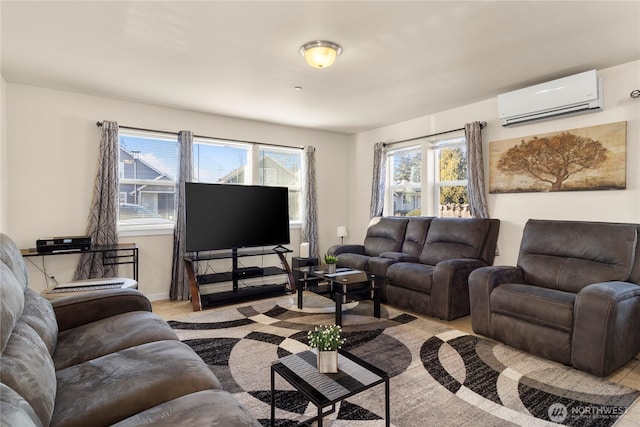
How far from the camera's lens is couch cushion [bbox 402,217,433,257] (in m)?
4.50

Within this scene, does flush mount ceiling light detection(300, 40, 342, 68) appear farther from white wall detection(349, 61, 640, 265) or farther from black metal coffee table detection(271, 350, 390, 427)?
white wall detection(349, 61, 640, 265)

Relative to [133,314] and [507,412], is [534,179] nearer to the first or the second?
[507,412]

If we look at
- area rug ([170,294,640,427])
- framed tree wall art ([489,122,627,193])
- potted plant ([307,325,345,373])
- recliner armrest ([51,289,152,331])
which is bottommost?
→ area rug ([170,294,640,427])

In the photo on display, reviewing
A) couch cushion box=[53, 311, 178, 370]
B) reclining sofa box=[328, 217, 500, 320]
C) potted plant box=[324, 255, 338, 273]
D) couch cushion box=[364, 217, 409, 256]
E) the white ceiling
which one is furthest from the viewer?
couch cushion box=[364, 217, 409, 256]

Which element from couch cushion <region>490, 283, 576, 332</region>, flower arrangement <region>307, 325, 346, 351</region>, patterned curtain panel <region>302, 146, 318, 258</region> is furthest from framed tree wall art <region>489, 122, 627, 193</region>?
flower arrangement <region>307, 325, 346, 351</region>

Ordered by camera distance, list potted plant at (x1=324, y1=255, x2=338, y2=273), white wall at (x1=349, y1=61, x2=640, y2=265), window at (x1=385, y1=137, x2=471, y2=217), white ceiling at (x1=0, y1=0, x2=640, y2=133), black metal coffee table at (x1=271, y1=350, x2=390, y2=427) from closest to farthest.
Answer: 1. black metal coffee table at (x1=271, y1=350, x2=390, y2=427)
2. white ceiling at (x1=0, y1=0, x2=640, y2=133)
3. white wall at (x1=349, y1=61, x2=640, y2=265)
4. potted plant at (x1=324, y1=255, x2=338, y2=273)
5. window at (x1=385, y1=137, x2=471, y2=217)

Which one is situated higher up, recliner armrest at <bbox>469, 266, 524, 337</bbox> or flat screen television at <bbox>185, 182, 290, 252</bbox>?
flat screen television at <bbox>185, 182, 290, 252</bbox>

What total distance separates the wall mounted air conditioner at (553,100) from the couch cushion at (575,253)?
1.12 meters

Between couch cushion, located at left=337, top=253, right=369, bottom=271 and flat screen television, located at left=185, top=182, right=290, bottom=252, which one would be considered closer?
flat screen television, located at left=185, top=182, right=290, bottom=252

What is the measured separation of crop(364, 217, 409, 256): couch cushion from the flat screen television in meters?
1.28

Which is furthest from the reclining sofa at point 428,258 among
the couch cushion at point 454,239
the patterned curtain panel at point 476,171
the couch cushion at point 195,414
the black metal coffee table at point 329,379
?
the couch cushion at point 195,414

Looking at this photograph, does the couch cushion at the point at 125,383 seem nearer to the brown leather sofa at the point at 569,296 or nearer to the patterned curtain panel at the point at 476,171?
the brown leather sofa at the point at 569,296

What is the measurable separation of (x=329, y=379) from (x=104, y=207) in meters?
3.57

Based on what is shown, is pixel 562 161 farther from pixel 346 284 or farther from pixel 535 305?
pixel 346 284
